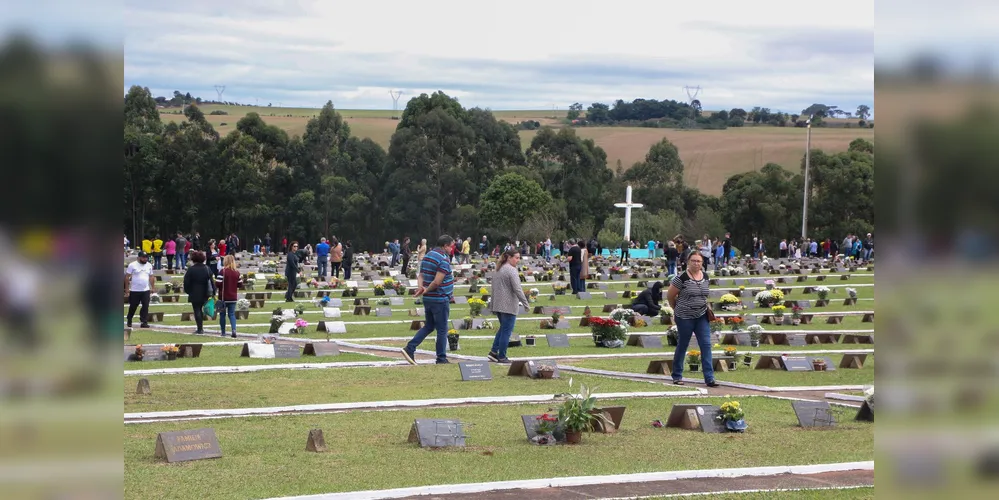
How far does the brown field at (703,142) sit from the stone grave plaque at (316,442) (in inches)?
4738

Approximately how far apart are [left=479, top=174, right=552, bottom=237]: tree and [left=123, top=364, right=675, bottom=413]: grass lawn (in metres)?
82.4

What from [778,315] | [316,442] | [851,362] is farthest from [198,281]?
[316,442]

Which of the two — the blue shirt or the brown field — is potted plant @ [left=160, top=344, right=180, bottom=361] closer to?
the blue shirt

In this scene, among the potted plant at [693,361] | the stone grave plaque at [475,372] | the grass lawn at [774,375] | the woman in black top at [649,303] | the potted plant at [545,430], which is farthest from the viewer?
the woman in black top at [649,303]

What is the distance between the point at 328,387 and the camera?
18391 mm

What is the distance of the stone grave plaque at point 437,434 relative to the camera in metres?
13.1

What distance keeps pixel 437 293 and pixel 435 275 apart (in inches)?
11.7

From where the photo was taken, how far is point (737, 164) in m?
156

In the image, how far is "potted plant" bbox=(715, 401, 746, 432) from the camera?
46.4ft

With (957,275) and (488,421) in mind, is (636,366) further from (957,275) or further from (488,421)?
(957,275)

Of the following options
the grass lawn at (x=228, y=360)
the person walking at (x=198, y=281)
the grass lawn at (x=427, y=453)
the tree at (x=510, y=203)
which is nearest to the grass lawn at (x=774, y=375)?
the grass lawn at (x=427, y=453)

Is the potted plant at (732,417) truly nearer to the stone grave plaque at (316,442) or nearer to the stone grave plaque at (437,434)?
the stone grave plaque at (437,434)

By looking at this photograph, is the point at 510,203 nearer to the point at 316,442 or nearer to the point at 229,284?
the point at 229,284

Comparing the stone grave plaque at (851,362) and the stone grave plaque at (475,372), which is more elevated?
the stone grave plaque at (475,372)
